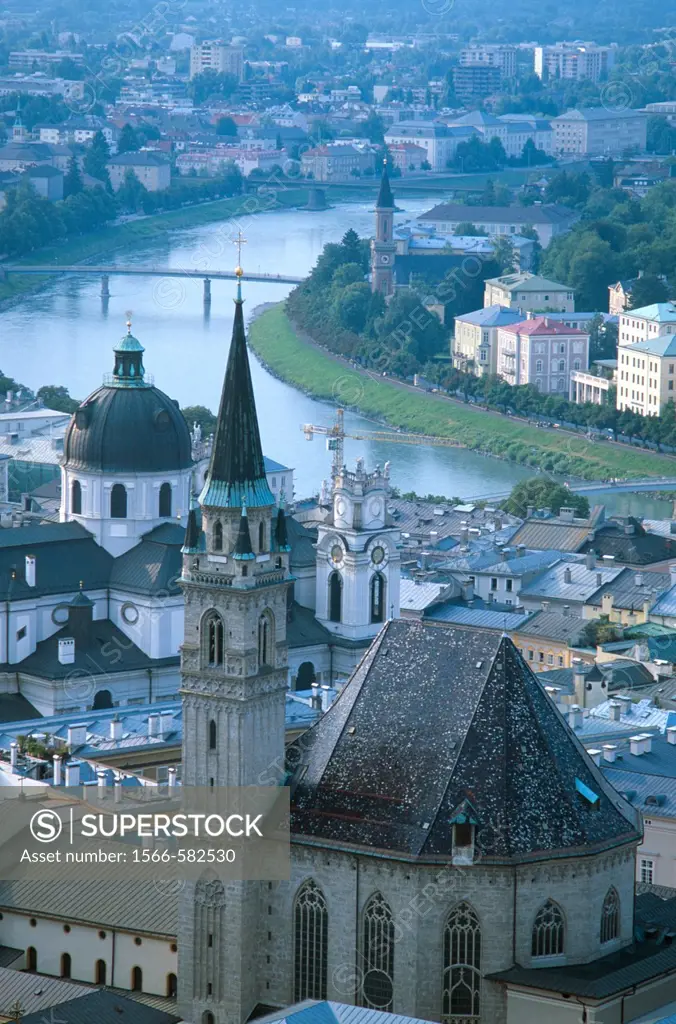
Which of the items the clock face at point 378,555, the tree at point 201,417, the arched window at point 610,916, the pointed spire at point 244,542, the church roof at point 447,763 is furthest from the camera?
the tree at point 201,417

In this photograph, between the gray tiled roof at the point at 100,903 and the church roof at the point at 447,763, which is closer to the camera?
the church roof at the point at 447,763

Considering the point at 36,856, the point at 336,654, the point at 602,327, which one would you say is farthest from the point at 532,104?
the point at 36,856

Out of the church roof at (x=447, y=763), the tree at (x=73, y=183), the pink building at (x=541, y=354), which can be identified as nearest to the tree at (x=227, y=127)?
the tree at (x=73, y=183)

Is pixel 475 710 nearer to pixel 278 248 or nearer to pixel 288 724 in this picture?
pixel 288 724

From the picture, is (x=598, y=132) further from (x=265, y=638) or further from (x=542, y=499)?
(x=265, y=638)

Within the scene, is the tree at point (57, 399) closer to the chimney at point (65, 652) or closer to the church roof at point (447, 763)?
the chimney at point (65, 652)
